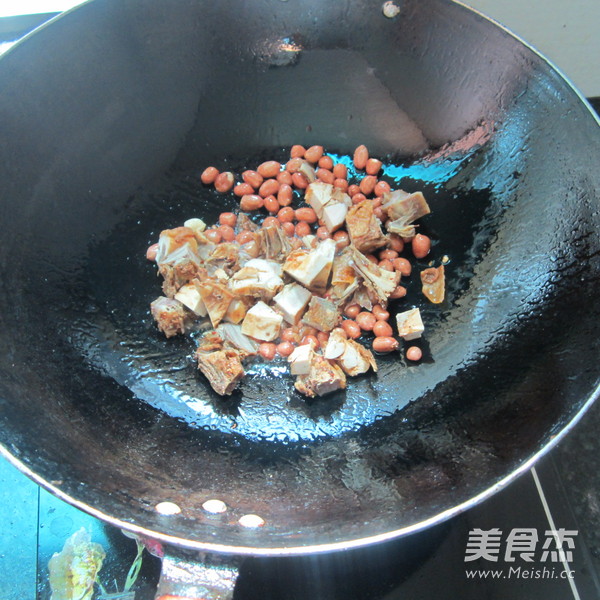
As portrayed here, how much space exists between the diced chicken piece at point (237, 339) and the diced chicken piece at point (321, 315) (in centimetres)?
12

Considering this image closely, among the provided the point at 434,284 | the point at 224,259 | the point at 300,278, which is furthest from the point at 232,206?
the point at 434,284

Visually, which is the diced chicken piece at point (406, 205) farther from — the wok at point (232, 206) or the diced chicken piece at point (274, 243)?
the diced chicken piece at point (274, 243)

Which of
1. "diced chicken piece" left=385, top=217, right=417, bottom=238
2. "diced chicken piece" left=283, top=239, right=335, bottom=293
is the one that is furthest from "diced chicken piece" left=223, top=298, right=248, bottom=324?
"diced chicken piece" left=385, top=217, right=417, bottom=238

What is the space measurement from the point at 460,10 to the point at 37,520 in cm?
129

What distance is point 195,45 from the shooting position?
1211mm

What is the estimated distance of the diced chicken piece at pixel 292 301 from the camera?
1082 mm

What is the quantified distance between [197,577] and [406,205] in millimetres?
811

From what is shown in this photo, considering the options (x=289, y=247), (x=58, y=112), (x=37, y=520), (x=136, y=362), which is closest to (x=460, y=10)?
(x=289, y=247)

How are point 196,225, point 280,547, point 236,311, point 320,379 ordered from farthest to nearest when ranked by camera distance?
point 196,225 → point 236,311 → point 320,379 → point 280,547

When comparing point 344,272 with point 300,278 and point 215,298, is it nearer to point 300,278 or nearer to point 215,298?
point 300,278

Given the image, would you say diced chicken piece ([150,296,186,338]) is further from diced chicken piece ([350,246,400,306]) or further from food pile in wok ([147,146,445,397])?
diced chicken piece ([350,246,400,306])

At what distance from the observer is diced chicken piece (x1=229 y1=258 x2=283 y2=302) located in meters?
1.09

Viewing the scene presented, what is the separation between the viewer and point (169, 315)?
1051 mm

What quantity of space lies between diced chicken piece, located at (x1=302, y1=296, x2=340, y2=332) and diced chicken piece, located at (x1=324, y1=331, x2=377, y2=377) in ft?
0.13
